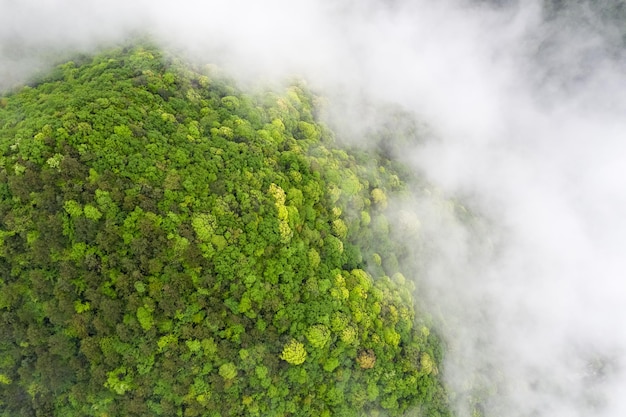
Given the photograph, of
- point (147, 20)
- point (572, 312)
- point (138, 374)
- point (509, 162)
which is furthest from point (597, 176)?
point (138, 374)

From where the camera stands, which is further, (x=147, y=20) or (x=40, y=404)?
(x=147, y=20)

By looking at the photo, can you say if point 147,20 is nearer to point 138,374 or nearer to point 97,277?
point 97,277

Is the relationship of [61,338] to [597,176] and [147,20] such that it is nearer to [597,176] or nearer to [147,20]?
[147,20]

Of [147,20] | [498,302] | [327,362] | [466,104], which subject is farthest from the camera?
[466,104]

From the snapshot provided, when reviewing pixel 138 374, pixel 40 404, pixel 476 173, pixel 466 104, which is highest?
pixel 466 104

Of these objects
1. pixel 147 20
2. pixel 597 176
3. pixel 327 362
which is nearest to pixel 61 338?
pixel 327 362

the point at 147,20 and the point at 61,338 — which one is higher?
the point at 147,20

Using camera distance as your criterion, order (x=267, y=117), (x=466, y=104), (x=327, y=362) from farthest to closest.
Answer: (x=466, y=104) < (x=267, y=117) < (x=327, y=362)
